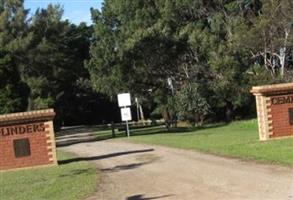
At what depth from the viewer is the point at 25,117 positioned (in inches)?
972

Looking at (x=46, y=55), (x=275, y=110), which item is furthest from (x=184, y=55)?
(x=275, y=110)

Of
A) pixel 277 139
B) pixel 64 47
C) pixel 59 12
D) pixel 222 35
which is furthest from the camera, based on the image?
pixel 64 47

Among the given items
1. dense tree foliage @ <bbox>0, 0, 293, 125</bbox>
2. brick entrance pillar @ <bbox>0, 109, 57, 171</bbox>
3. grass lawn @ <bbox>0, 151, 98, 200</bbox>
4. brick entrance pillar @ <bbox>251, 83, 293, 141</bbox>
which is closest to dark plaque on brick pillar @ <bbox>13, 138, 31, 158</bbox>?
brick entrance pillar @ <bbox>0, 109, 57, 171</bbox>

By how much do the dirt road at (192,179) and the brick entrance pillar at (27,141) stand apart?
10.3 feet

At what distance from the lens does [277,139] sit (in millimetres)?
26156

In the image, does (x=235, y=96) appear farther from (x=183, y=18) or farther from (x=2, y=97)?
(x=2, y=97)

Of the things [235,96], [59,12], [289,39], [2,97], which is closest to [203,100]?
[235,96]

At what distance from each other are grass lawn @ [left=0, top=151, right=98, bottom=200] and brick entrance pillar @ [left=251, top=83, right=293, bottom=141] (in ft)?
23.3

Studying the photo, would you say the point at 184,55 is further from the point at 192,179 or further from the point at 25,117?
the point at 192,179

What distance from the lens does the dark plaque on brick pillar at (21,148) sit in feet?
81.5

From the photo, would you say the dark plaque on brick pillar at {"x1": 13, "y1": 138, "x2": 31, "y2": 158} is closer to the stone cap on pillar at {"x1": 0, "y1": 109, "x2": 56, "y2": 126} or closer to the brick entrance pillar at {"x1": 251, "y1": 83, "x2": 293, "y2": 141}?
the stone cap on pillar at {"x1": 0, "y1": 109, "x2": 56, "y2": 126}

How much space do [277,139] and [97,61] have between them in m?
33.8

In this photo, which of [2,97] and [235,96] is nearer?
[2,97]

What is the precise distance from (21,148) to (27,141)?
1.05 ft
